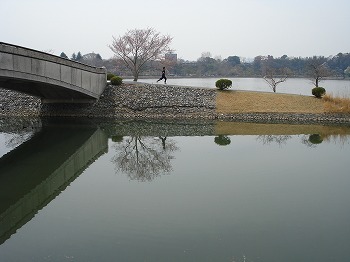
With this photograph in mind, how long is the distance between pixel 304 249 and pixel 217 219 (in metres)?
1.96

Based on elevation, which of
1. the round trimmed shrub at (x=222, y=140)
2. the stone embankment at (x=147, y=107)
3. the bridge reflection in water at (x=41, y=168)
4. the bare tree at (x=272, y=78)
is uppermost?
the bare tree at (x=272, y=78)

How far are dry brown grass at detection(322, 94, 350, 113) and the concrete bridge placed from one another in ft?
50.7

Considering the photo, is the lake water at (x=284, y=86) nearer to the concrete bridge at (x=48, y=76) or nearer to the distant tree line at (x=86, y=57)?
the concrete bridge at (x=48, y=76)

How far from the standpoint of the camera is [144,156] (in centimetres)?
1480

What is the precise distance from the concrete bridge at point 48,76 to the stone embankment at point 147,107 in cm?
73

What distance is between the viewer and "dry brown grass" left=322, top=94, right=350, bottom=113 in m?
24.3

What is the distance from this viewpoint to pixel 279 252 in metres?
6.39

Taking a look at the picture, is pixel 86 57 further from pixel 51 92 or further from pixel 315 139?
pixel 315 139

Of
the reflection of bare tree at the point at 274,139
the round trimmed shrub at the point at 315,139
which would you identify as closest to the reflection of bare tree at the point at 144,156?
the reflection of bare tree at the point at 274,139

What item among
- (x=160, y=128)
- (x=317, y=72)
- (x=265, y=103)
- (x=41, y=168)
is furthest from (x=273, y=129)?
(x=317, y=72)

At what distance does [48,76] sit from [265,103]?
14.5m

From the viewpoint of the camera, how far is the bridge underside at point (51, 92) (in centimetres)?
2080

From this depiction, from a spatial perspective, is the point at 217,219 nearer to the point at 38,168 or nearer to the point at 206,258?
the point at 206,258

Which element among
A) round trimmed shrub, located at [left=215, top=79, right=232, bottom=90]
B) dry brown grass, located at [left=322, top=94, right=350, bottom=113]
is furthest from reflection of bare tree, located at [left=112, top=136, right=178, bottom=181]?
dry brown grass, located at [left=322, top=94, right=350, bottom=113]
